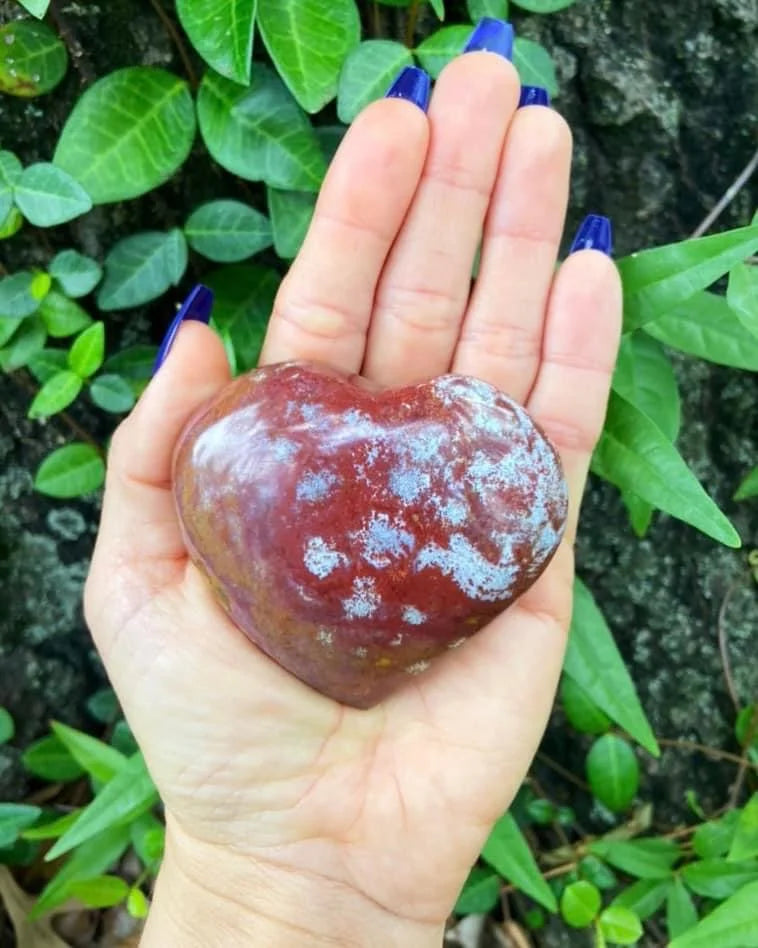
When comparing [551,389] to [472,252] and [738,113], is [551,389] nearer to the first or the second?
[472,252]

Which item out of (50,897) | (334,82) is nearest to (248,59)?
(334,82)

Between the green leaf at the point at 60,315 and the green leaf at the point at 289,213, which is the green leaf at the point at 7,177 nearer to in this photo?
the green leaf at the point at 60,315

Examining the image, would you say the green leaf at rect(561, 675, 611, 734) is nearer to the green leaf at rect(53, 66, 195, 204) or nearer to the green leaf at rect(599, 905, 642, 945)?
the green leaf at rect(599, 905, 642, 945)

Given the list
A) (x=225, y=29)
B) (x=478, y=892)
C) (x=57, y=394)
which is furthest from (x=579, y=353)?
(x=478, y=892)

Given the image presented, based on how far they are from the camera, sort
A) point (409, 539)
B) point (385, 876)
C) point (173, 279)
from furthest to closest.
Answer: point (173, 279), point (385, 876), point (409, 539)

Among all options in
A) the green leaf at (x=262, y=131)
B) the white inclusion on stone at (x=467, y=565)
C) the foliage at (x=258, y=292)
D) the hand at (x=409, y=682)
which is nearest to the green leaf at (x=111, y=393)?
the foliage at (x=258, y=292)

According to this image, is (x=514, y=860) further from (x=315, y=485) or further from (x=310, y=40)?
(x=310, y=40)
